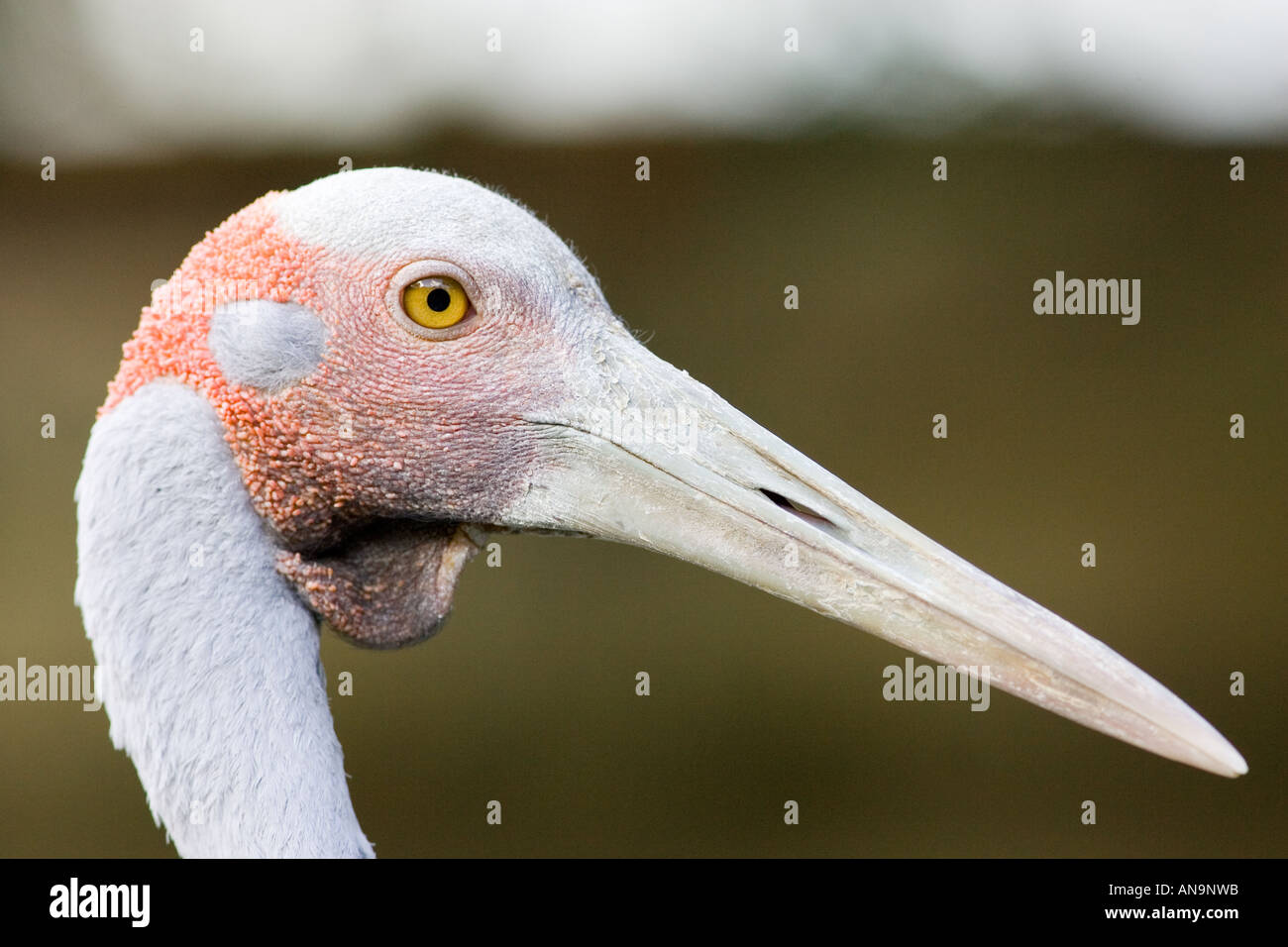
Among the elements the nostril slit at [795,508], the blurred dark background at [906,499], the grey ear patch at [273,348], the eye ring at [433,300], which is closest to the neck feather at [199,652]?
the grey ear patch at [273,348]

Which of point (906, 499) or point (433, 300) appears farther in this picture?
point (906, 499)

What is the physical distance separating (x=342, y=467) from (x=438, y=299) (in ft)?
1.37

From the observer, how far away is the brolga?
2.54 meters

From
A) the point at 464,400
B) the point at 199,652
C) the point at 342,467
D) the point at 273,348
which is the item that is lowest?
the point at 199,652

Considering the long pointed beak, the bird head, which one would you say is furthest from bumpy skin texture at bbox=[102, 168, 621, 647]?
the long pointed beak

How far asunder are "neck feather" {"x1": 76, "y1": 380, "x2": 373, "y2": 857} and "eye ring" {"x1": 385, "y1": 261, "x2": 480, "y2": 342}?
47cm

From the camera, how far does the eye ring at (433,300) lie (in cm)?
258

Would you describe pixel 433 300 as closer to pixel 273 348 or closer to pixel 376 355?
pixel 376 355

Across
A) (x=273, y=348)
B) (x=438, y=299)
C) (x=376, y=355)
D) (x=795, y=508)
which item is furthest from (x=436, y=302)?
(x=795, y=508)

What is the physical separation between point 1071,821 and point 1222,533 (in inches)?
82.2

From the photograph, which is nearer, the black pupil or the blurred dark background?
the black pupil

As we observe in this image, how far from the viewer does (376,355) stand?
261 cm

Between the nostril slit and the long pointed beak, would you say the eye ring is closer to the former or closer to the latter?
the long pointed beak
